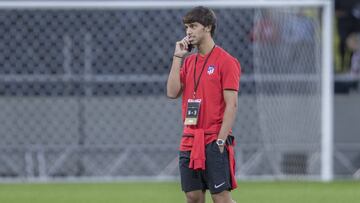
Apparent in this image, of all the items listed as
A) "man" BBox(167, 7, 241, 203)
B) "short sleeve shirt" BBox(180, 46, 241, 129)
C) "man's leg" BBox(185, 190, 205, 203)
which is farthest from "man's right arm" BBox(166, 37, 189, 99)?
"man's leg" BBox(185, 190, 205, 203)

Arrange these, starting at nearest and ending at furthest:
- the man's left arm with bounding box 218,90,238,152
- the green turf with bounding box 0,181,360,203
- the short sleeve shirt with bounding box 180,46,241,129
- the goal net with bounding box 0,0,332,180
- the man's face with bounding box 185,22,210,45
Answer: the man's left arm with bounding box 218,90,238,152 < the short sleeve shirt with bounding box 180,46,241,129 < the man's face with bounding box 185,22,210,45 < the green turf with bounding box 0,181,360,203 < the goal net with bounding box 0,0,332,180

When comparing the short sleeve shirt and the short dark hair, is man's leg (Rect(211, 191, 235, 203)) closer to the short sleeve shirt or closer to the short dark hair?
the short sleeve shirt

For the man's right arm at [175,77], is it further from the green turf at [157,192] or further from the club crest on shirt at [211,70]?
the green turf at [157,192]

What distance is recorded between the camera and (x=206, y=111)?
7508mm

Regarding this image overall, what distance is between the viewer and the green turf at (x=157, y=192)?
1066 cm

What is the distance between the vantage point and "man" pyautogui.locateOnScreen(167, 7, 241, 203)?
743 cm

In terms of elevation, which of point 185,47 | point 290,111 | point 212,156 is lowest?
point 290,111

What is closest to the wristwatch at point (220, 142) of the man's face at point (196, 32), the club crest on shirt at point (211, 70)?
the club crest on shirt at point (211, 70)

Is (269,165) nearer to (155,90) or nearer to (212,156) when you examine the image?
(155,90)

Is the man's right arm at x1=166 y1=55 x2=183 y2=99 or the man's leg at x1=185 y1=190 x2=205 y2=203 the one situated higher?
the man's right arm at x1=166 y1=55 x2=183 y2=99

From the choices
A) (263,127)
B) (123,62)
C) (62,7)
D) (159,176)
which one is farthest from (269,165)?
(62,7)

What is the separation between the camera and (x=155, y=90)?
14.3 metres

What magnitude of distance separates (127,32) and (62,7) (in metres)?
1.04

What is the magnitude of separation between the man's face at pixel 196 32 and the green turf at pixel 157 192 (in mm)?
3123
